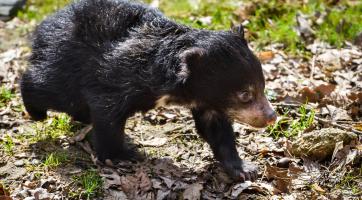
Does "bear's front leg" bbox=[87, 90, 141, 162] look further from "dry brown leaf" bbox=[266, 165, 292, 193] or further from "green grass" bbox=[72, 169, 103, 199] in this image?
"dry brown leaf" bbox=[266, 165, 292, 193]

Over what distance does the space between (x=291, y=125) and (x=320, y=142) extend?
0.58 m

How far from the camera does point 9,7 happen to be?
9.08 metres

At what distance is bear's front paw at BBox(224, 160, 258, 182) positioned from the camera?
495 cm

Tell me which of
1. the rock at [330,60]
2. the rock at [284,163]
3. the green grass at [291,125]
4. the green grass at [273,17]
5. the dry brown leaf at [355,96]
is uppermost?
the green grass at [273,17]

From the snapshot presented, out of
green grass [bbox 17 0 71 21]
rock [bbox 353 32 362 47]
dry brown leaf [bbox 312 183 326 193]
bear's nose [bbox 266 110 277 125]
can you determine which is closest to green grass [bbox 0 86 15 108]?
green grass [bbox 17 0 71 21]

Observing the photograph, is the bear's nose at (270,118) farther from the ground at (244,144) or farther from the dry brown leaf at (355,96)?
the dry brown leaf at (355,96)

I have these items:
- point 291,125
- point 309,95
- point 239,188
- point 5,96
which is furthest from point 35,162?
point 309,95

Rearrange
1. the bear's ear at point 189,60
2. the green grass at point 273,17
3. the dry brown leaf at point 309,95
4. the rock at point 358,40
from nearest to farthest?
the bear's ear at point 189,60 → the dry brown leaf at point 309,95 → the rock at point 358,40 → the green grass at point 273,17

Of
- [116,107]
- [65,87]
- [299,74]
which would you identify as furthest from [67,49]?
[299,74]

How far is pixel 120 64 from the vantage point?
4.89 meters

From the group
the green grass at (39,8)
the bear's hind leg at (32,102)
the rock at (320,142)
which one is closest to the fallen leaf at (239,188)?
the rock at (320,142)

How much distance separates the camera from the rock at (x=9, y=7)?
8.93m

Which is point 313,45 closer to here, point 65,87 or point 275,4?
point 275,4

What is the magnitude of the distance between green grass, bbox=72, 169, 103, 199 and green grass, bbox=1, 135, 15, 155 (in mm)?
829
